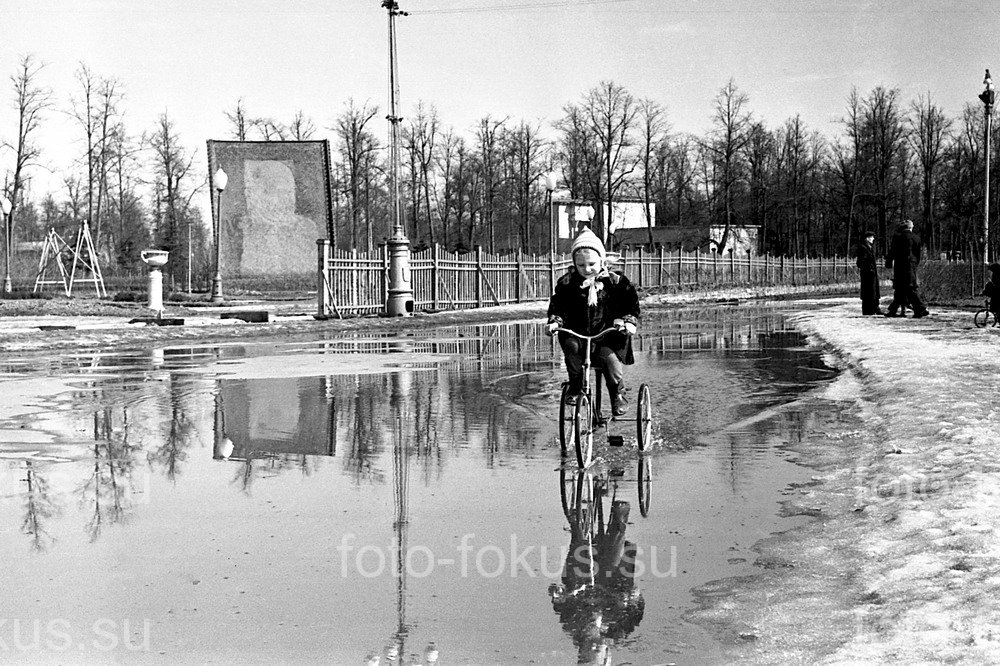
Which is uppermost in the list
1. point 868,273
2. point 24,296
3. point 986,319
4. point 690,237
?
point 690,237

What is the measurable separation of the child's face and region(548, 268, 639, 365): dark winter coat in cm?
7

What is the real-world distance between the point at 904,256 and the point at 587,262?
16182mm

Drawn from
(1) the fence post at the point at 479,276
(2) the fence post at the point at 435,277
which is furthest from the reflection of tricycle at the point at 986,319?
(1) the fence post at the point at 479,276

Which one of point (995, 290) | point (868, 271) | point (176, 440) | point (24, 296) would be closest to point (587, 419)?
point (176, 440)

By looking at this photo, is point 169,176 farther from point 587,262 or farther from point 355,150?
point 587,262

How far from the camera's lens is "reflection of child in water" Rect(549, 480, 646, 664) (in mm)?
4098

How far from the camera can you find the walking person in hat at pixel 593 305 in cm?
827

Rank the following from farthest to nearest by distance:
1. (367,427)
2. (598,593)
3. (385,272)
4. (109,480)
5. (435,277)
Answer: (435,277) → (385,272) → (367,427) → (109,480) → (598,593)

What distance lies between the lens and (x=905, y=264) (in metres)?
22.8

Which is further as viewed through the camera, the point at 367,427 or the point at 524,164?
the point at 524,164

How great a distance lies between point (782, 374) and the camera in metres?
13.8

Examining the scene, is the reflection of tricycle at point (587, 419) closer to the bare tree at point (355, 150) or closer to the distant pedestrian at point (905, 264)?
the distant pedestrian at point (905, 264)

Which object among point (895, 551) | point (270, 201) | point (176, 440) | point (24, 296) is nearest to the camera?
point (895, 551)

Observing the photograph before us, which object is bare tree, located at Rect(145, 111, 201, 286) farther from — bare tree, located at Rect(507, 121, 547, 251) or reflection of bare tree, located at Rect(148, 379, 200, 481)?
reflection of bare tree, located at Rect(148, 379, 200, 481)
